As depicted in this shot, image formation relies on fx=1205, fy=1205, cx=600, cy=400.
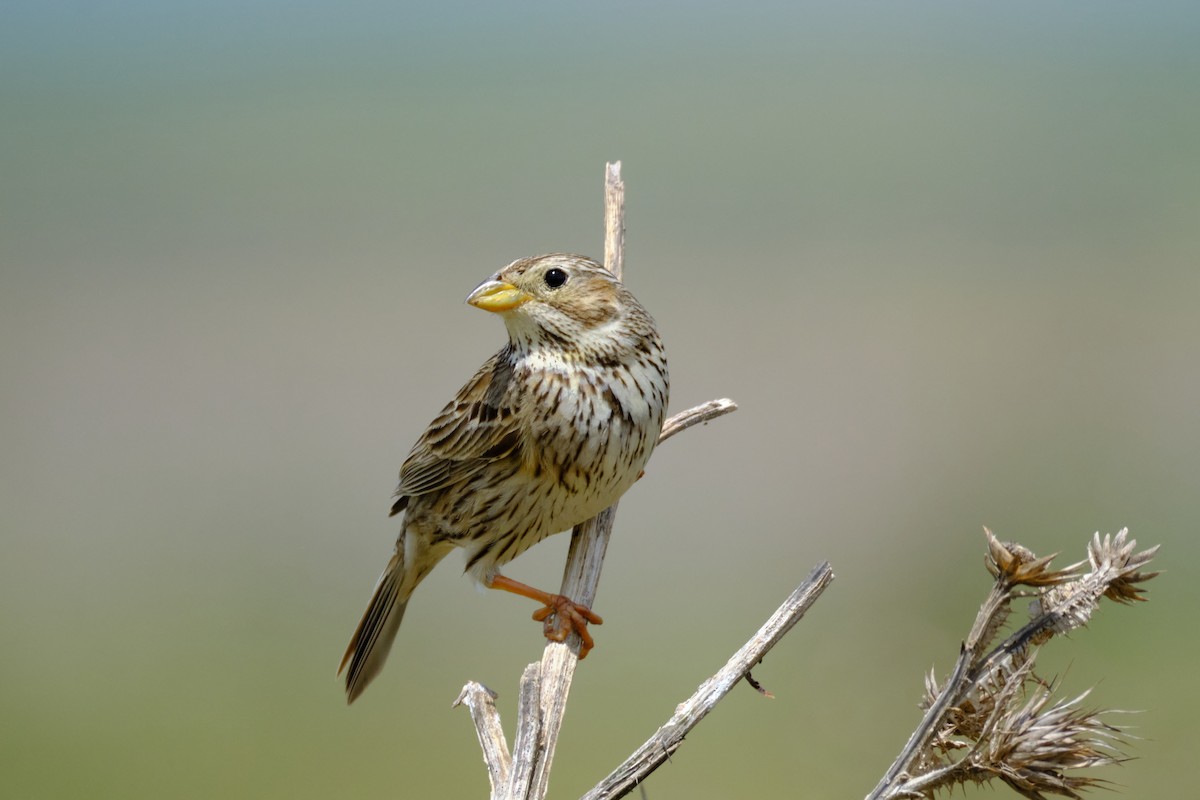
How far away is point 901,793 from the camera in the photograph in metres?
2.10

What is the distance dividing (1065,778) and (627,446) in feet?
7.13

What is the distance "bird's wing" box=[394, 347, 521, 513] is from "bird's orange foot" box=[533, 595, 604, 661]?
1.85 feet

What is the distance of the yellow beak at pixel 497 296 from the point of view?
3906mm

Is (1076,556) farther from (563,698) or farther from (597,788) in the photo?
(597,788)

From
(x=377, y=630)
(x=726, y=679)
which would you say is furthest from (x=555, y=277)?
(x=726, y=679)

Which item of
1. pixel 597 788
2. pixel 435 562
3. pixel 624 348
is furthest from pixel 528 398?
pixel 597 788

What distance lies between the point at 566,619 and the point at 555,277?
3.77 feet

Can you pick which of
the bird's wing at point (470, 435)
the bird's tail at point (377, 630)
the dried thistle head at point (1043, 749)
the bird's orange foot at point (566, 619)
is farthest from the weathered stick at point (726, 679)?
the bird's tail at point (377, 630)

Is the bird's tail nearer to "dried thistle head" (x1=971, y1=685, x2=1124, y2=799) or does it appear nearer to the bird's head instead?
the bird's head

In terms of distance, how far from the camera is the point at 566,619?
4.01 meters

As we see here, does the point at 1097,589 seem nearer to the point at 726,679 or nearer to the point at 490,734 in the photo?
the point at 726,679

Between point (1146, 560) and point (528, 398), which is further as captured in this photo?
point (528, 398)

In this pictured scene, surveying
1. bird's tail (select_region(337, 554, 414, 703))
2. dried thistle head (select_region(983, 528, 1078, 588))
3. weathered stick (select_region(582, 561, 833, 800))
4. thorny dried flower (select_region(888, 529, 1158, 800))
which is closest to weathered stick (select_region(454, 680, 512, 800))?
weathered stick (select_region(582, 561, 833, 800))

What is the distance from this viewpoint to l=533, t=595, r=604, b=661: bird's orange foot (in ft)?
13.0
